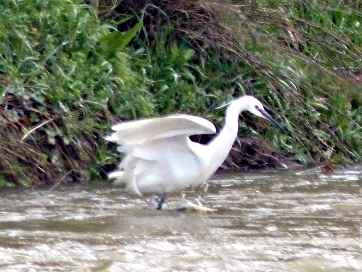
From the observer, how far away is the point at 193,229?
7.96 meters

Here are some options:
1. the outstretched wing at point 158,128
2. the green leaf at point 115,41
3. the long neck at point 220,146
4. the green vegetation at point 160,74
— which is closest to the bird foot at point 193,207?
the long neck at point 220,146

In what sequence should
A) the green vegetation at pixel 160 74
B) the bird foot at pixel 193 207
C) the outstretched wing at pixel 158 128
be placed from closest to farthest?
1. the outstretched wing at pixel 158 128
2. the bird foot at pixel 193 207
3. the green vegetation at pixel 160 74

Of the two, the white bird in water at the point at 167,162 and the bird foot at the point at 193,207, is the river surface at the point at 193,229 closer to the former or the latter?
the bird foot at the point at 193,207

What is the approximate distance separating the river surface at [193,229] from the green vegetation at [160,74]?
485 millimetres

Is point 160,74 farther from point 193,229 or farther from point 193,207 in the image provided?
point 193,229

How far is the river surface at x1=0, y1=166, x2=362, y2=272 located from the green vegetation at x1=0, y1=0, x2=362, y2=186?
1.59 ft

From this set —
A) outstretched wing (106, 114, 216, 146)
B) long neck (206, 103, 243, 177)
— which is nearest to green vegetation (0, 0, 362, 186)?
outstretched wing (106, 114, 216, 146)

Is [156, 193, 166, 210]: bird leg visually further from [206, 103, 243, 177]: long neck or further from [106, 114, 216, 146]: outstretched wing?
[106, 114, 216, 146]: outstretched wing

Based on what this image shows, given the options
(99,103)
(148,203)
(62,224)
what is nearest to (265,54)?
(99,103)

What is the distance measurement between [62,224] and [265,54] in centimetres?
465

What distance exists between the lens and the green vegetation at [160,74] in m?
9.83

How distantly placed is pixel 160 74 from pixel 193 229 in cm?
386

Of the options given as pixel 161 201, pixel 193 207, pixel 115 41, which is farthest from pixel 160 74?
pixel 193 207

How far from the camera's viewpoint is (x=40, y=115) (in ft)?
32.4
